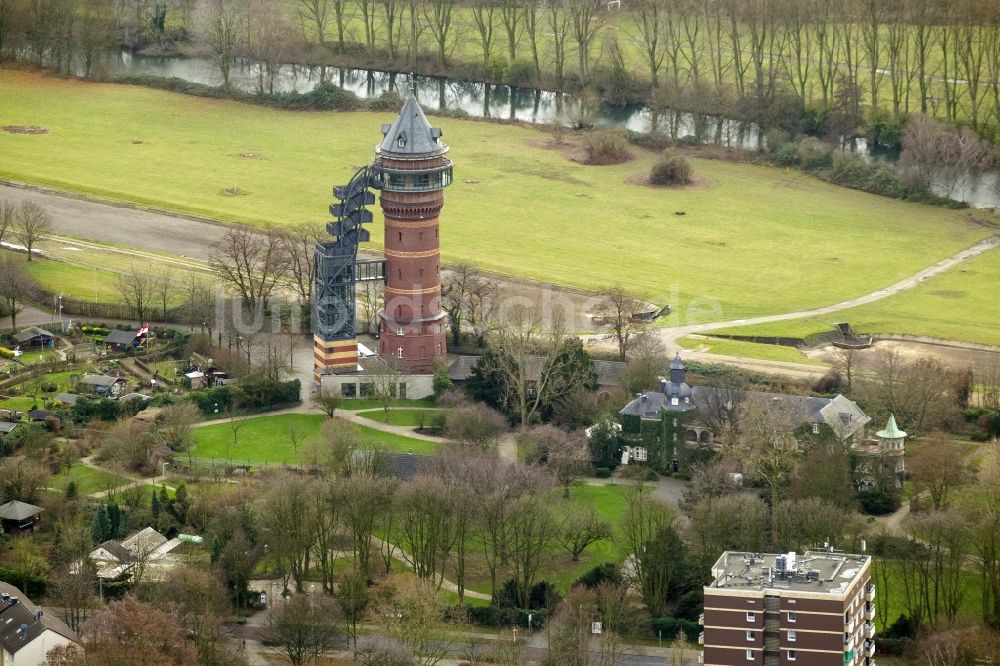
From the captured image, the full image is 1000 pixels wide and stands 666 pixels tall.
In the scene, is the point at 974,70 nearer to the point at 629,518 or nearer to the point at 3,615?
the point at 629,518

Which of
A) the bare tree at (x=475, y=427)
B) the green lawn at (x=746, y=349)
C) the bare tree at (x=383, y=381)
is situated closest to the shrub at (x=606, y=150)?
the green lawn at (x=746, y=349)

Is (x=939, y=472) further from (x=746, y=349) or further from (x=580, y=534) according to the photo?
(x=746, y=349)

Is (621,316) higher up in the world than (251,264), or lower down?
lower down

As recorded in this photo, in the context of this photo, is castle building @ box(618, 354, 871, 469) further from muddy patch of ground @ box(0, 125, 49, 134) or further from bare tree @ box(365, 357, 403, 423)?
muddy patch of ground @ box(0, 125, 49, 134)

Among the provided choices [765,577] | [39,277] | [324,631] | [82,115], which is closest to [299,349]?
[39,277]

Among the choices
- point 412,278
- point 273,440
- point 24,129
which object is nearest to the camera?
point 273,440

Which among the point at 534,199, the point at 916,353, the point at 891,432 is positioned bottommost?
the point at 916,353

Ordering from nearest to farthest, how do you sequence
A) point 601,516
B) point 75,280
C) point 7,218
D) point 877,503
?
point 601,516 → point 877,503 → point 75,280 → point 7,218

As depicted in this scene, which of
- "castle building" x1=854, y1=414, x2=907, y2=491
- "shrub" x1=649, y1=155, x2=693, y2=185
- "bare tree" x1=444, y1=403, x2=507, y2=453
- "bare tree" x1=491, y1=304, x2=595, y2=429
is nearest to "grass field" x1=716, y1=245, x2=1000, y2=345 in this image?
"bare tree" x1=491, y1=304, x2=595, y2=429

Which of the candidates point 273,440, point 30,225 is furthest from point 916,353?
point 30,225
